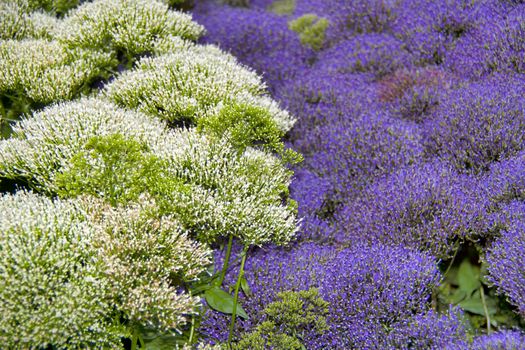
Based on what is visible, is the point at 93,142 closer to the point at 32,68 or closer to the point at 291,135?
the point at 32,68

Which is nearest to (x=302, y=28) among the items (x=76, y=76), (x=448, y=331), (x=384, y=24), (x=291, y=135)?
(x=384, y=24)

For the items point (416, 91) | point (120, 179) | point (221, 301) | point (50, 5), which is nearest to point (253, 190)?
point (221, 301)

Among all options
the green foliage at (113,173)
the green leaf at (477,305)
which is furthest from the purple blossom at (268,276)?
the green leaf at (477,305)

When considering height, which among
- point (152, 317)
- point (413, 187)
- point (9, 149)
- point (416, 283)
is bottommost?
point (9, 149)

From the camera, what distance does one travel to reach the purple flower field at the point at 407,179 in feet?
13.7

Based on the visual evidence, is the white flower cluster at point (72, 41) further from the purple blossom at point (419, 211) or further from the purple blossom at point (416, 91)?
the purple blossom at point (419, 211)

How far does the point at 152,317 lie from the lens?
3.54 m

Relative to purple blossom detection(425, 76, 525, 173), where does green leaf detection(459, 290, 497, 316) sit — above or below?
below

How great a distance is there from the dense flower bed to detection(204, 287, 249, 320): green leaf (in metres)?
0.02

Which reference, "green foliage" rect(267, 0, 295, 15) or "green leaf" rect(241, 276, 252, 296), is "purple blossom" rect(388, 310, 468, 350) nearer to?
"green leaf" rect(241, 276, 252, 296)

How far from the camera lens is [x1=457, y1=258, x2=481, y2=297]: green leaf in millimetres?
4711

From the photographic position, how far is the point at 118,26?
6035mm

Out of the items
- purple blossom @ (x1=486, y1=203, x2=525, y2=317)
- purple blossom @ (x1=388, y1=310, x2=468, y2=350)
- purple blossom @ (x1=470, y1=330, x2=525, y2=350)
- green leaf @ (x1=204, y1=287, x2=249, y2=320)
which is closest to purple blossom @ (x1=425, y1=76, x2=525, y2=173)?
purple blossom @ (x1=486, y1=203, x2=525, y2=317)

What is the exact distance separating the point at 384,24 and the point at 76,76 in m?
4.49
